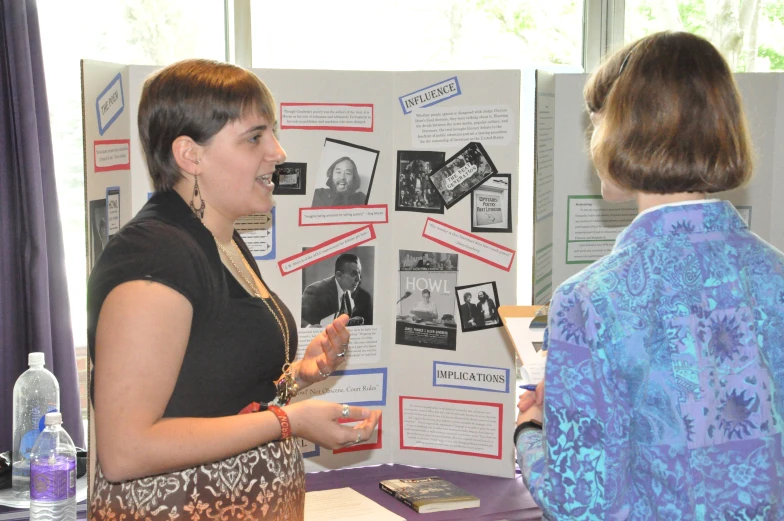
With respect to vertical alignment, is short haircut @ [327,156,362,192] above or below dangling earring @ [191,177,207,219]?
above

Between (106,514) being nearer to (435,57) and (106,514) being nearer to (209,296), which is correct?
(209,296)

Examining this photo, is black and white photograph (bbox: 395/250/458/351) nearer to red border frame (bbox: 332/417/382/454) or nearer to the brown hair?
red border frame (bbox: 332/417/382/454)

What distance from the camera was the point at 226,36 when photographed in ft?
10.8

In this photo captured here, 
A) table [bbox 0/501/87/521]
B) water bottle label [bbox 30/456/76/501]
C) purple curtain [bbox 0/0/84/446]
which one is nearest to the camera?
water bottle label [bbox 30/456/76/501]

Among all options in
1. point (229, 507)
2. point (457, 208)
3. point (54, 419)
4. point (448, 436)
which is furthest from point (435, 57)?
point (229, 507)

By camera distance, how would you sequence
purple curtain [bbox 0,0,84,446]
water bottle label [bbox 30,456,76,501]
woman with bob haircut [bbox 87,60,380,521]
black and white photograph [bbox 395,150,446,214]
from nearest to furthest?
woman with bob haircut [bbox 87,60,380,521] < water bottle label [bbox 30,456,76,501] < black and white photograph [bbox 395,150,446,214] < purple curtain [bbox 0,0,84,446]

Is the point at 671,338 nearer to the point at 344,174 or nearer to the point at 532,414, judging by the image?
the point at 532,414

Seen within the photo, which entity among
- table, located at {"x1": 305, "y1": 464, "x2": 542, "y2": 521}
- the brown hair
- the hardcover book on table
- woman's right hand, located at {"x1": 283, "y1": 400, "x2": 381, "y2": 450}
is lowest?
table, located at {"x1": 305, "y1": 464, "x2": 542, "y2": 521}

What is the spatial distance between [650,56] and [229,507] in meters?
1.04

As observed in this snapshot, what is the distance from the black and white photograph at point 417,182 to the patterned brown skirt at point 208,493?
125 centimetres

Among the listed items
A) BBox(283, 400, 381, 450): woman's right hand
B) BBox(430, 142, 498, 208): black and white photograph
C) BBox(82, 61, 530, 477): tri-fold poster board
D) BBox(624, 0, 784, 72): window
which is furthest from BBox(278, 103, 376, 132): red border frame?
BBox(624, 0, 784, 72): window

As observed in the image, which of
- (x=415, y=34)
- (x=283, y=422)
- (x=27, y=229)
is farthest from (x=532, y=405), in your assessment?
(x=415, y=34)

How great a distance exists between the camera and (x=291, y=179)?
100 inches

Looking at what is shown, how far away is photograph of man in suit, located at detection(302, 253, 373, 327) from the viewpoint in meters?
2.60
